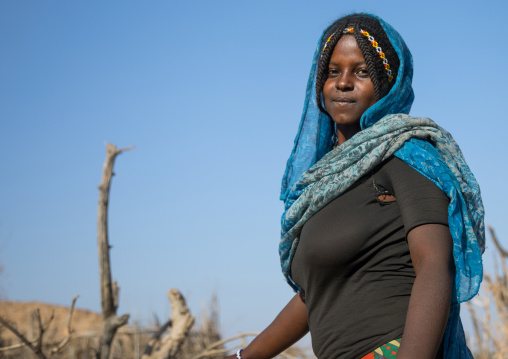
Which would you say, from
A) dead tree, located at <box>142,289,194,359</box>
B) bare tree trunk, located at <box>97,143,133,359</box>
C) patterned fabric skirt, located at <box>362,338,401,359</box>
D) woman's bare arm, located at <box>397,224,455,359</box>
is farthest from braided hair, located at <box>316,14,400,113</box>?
dead tree, located at <box>142,289,194,359</box>

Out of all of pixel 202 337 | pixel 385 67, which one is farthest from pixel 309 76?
pixel 202 337

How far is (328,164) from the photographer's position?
84.2 inches

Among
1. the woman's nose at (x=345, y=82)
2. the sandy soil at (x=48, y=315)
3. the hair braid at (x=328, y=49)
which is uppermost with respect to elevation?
the sandy soil at (x=48, y=315)

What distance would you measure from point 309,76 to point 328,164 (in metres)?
0.53

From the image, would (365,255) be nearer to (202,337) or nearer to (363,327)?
(363,327)

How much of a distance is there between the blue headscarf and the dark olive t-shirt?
0.04m

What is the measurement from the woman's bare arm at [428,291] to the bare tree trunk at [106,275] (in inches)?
234

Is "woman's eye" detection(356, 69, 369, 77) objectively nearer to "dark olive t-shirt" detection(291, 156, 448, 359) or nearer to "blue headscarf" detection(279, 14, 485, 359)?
"blue headscarf" detection(279, 14, 485, 359)

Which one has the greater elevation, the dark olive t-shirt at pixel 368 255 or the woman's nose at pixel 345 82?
the woman's nose at pixel 345 82

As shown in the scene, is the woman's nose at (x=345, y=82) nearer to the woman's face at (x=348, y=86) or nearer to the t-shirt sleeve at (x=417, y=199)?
the woman's face at (x=348, y=86)

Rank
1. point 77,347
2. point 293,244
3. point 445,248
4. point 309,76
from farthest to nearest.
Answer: point 77,347 → point 309,76 → point 293,244 → point 445,248

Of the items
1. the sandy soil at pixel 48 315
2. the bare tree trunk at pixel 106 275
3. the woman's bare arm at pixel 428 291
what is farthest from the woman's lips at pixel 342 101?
the sandy soil at pixel 48 315

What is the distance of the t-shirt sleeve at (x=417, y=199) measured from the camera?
1.81 metres

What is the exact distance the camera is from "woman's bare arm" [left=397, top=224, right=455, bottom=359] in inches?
66.3
